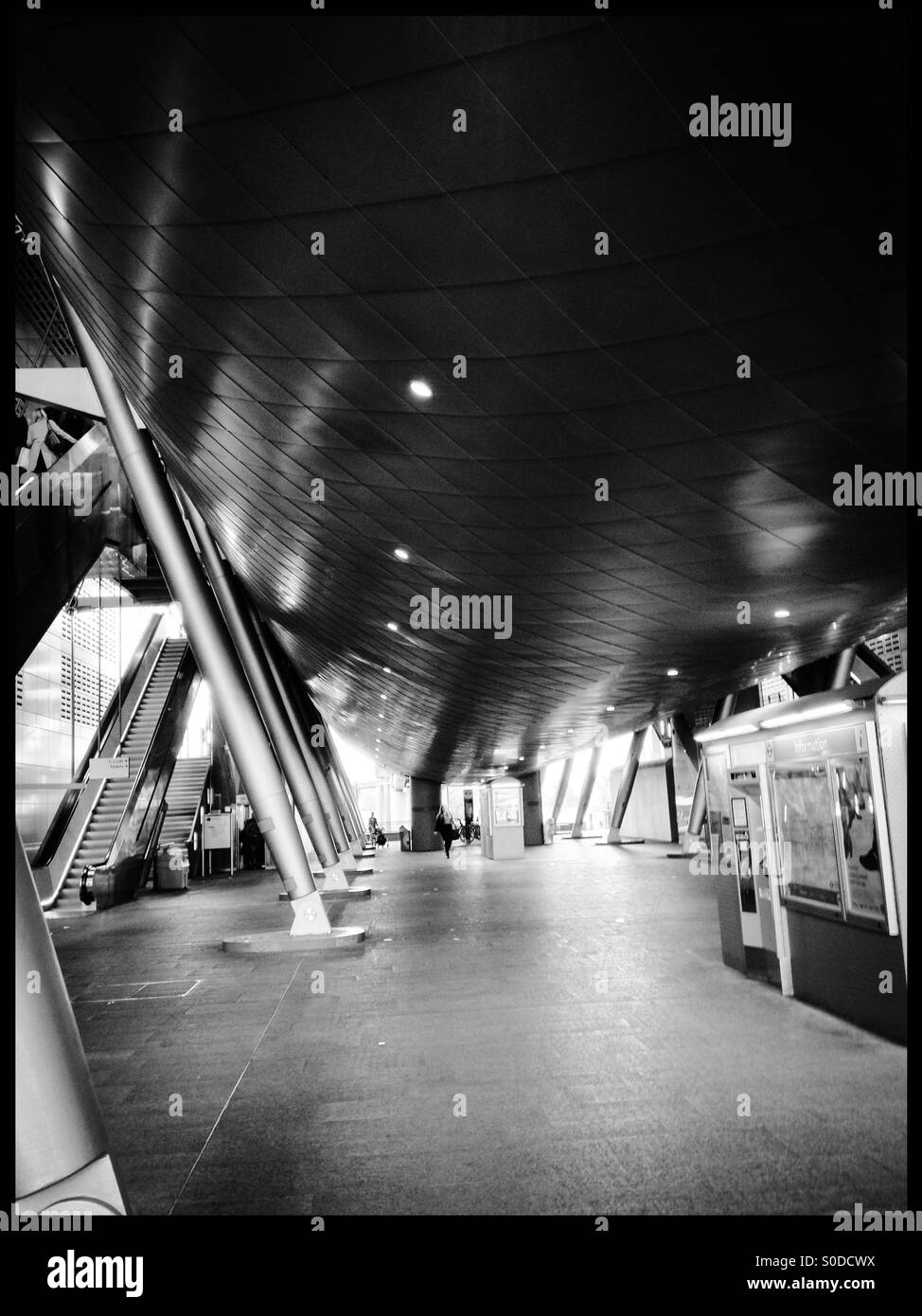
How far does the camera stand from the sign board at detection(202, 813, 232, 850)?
2759 cm

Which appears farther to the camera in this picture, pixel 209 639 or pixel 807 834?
pixel 209 639

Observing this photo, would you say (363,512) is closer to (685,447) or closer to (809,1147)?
(685,447)

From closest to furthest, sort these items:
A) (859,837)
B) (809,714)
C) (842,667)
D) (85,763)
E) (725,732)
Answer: (859,837) → (809,714) → (725,732) → (85,763) → (842,667)

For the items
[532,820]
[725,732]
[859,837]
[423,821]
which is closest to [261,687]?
[725,732]

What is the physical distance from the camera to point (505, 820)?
2983 centimetres

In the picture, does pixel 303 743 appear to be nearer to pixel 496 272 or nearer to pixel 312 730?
pixel 312 730

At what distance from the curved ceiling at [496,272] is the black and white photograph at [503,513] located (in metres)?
0.03

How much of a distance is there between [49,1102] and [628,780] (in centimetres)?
3816

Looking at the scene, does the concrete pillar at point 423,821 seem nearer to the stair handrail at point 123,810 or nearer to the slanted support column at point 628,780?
the slanted support column at point 628,780

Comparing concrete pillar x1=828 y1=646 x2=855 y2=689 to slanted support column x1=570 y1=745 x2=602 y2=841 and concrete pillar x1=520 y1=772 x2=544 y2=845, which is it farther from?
slanted support column x1=570 y1=745 x2=602 y2=841

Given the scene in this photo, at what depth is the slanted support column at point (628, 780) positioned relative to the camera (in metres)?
39.0

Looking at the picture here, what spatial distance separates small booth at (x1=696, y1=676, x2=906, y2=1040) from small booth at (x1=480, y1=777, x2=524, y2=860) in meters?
20.8

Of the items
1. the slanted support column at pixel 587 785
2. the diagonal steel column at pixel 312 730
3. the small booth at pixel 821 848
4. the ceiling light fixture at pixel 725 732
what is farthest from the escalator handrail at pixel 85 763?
the slanted support column at pixel 587 785
